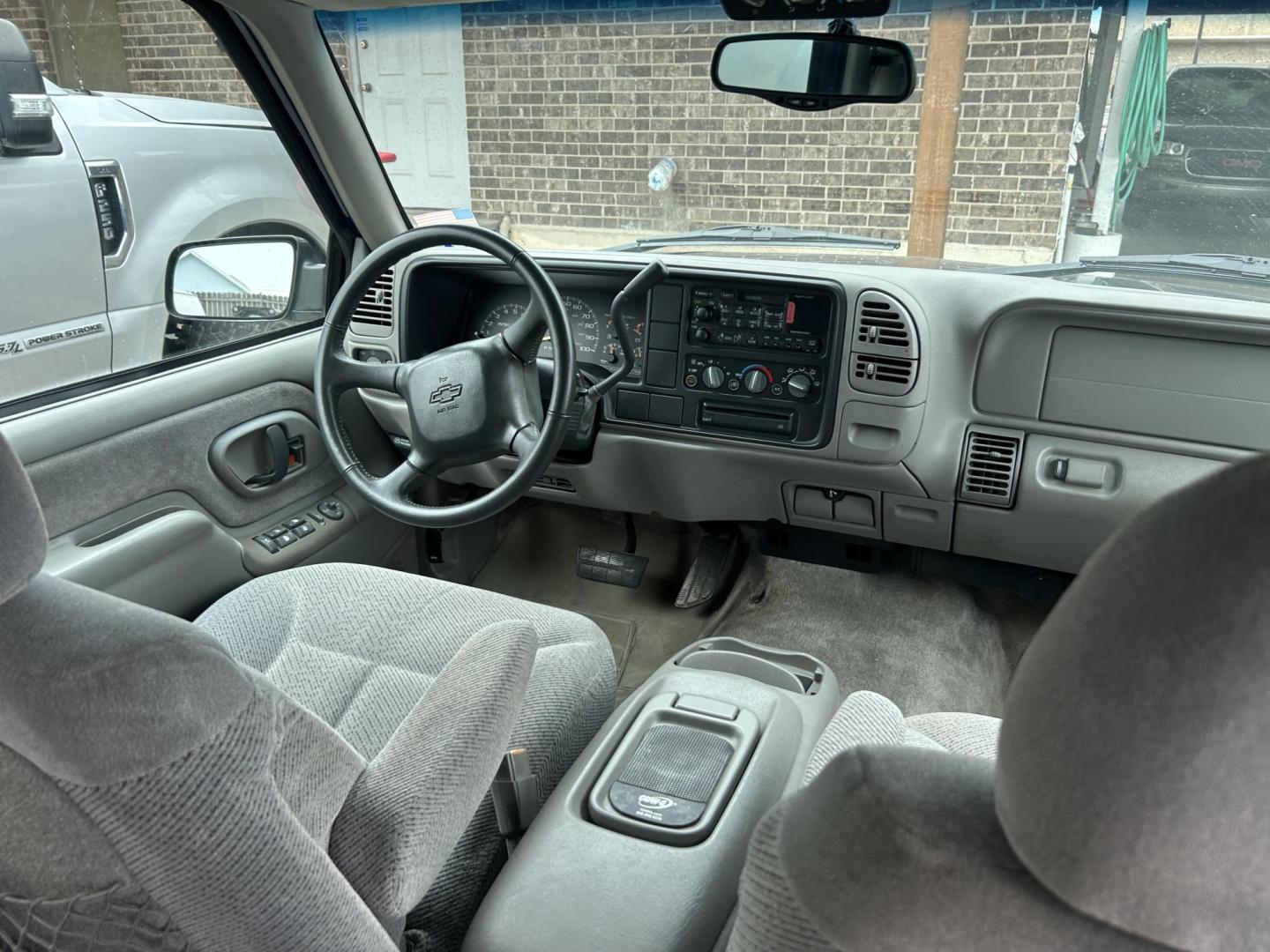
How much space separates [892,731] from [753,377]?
4.08 ft

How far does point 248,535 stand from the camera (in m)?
2.42

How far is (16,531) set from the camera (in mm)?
788

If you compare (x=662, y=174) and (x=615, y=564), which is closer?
(x=662, y=174)

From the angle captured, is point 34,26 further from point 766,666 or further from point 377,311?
point 766,666

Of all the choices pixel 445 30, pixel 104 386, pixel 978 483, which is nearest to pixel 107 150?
pixel 104 386

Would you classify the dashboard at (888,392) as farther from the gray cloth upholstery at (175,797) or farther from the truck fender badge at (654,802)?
the gray cloth upholstery at (175,797)

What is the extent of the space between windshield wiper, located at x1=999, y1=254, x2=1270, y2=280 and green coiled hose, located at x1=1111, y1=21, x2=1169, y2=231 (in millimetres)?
111

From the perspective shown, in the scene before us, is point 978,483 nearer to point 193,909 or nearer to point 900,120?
point 900,120

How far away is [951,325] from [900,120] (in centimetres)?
62

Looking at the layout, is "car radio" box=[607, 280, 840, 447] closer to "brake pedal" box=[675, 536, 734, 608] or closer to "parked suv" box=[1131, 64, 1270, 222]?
"brake pedal" box=[675, 536, 734, 608]

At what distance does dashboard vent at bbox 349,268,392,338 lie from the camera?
265 centimetres

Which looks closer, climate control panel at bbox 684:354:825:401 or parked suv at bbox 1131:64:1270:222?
parked suv at bbox 1131:64:1270:222

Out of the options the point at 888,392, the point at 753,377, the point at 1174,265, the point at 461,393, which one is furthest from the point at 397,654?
the point at 1174,265

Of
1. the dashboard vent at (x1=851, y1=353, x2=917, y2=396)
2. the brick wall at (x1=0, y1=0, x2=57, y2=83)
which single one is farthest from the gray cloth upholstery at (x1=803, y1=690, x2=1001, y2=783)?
the brick wall at (x1=0, y1=0, x2=57, y2=83)
